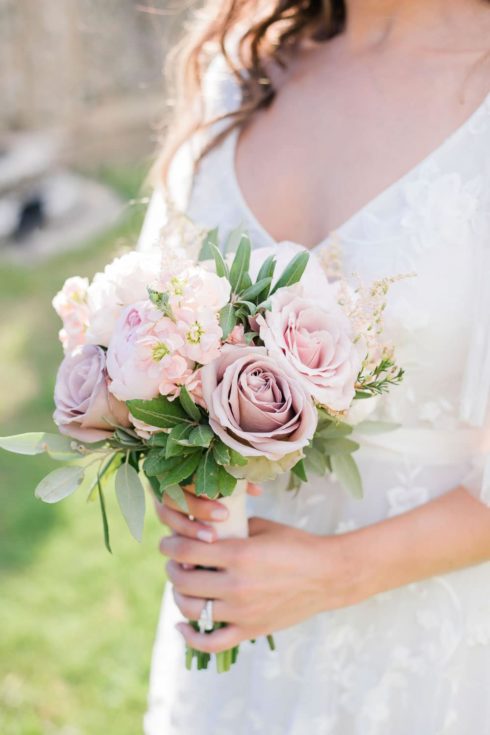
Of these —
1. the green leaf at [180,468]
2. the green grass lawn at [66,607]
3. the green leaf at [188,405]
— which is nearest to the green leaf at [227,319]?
the green leaf at [188,405]

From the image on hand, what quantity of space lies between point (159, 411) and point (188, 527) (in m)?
0.42

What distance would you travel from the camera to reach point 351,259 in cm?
177

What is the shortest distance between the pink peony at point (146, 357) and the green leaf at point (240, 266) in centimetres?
15

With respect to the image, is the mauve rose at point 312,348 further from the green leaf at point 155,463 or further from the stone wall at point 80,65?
the stone wall at point 80,65

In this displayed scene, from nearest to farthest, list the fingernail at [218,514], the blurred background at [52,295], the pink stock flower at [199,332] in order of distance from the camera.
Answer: the pink stock flower at [199,332], the fingernail at [218,514], the blurred background at [52,295]

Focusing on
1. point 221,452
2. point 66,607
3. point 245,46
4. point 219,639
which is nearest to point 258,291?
point 221,452

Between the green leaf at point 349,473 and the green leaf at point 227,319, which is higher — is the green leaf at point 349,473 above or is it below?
below

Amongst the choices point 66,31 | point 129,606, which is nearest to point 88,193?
point 66,31

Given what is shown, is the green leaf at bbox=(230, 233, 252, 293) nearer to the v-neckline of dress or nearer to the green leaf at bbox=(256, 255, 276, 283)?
the green leaf at bbox=(256, 255, 276, 283)

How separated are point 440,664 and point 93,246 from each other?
5.53m

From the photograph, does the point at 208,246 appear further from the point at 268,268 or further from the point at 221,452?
the point at 221,452

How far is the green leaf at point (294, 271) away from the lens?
140cm

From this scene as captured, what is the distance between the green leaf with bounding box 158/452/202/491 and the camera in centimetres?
141

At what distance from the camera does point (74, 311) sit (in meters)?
1.55
